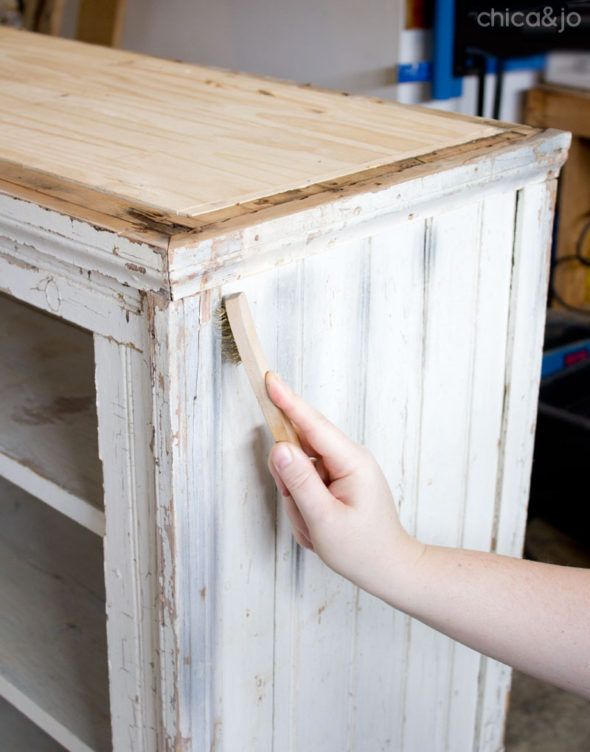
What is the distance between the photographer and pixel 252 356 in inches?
22.8

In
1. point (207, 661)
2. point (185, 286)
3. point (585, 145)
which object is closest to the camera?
point (185, 286)

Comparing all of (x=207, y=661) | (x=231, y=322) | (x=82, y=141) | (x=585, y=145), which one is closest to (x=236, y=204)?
(x=231, y=322)

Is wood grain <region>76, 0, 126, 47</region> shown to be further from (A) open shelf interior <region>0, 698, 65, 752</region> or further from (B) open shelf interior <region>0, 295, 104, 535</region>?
(A) open shelf interior <region>0, 698, 65, 752</region>

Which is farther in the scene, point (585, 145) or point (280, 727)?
point (585, 145)

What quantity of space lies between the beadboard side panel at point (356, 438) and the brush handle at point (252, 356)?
0.01 meters

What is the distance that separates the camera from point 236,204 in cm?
60

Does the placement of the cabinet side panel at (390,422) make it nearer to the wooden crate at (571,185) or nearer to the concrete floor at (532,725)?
the concrete floor at (532,725)

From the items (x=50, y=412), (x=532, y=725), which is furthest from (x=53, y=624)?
(x=532, y=725)

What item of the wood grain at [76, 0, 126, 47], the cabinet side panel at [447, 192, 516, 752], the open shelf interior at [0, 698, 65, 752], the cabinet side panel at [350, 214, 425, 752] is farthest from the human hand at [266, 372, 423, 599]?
the wood grain at [76, 0, 126, 47]

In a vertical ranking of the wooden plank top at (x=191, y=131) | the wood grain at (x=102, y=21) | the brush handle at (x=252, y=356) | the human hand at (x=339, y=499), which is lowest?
the human hand at (x=339, y=499)

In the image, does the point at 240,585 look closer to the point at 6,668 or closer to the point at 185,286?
the point at 185,286

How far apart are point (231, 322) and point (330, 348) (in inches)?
5.1

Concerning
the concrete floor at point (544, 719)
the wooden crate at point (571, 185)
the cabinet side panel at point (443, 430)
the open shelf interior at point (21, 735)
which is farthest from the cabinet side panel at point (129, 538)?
the wooden crate at point (571, 185)

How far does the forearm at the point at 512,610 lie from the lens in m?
0.64
